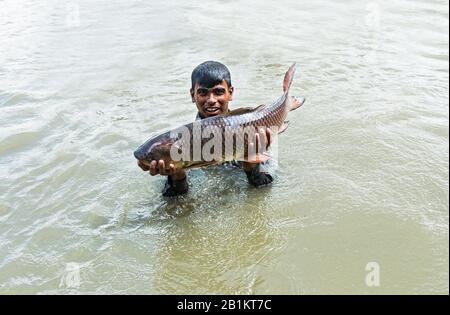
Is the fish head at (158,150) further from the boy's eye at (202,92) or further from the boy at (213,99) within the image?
the boy's eye at (202,92)

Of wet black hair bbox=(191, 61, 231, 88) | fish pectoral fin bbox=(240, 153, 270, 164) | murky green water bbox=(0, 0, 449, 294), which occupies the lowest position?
murky green water bbox=(0, 0, 449, 294)

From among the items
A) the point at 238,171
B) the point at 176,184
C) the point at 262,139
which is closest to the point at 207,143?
the point at 262,139

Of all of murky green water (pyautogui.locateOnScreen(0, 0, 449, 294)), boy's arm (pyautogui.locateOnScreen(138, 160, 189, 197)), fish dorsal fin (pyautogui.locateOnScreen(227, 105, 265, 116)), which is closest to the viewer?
murky green water (pyautogui.locateOnScreen(0, 0, 449, 294))

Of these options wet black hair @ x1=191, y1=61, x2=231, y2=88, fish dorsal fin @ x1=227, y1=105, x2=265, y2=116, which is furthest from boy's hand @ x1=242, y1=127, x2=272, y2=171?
wet black hair @ x1=191, y1=61, x2=231, y2=88

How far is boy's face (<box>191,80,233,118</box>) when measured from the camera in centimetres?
369

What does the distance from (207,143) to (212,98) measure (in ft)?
2.42

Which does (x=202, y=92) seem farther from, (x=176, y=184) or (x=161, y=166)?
(x=161, y=166)

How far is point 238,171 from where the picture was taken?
4031 mm

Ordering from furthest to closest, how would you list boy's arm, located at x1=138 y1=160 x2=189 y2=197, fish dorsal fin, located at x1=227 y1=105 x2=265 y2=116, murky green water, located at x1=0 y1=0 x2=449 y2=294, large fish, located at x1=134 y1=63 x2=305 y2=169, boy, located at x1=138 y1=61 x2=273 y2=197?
boy, located at x1=138 y1=61 x2=273 y2=197 < boy's arm, located at x1=138 y1=160 x2=189 y2=197 < fish dorsal fin, located at x1=227 y1=105 x2=265 y2=116 < large fish, located at x1=134 y1=63 x2=305 y2=169 < murky green water, located at x1=0 y1=0 x2=449 y2=294

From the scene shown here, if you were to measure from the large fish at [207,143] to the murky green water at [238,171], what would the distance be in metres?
0.47

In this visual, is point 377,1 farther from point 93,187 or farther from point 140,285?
point 140,285

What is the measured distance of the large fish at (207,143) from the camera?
3.02 m

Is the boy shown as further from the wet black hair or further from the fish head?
the fish head

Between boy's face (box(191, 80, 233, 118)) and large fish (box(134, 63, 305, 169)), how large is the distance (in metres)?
0.49
